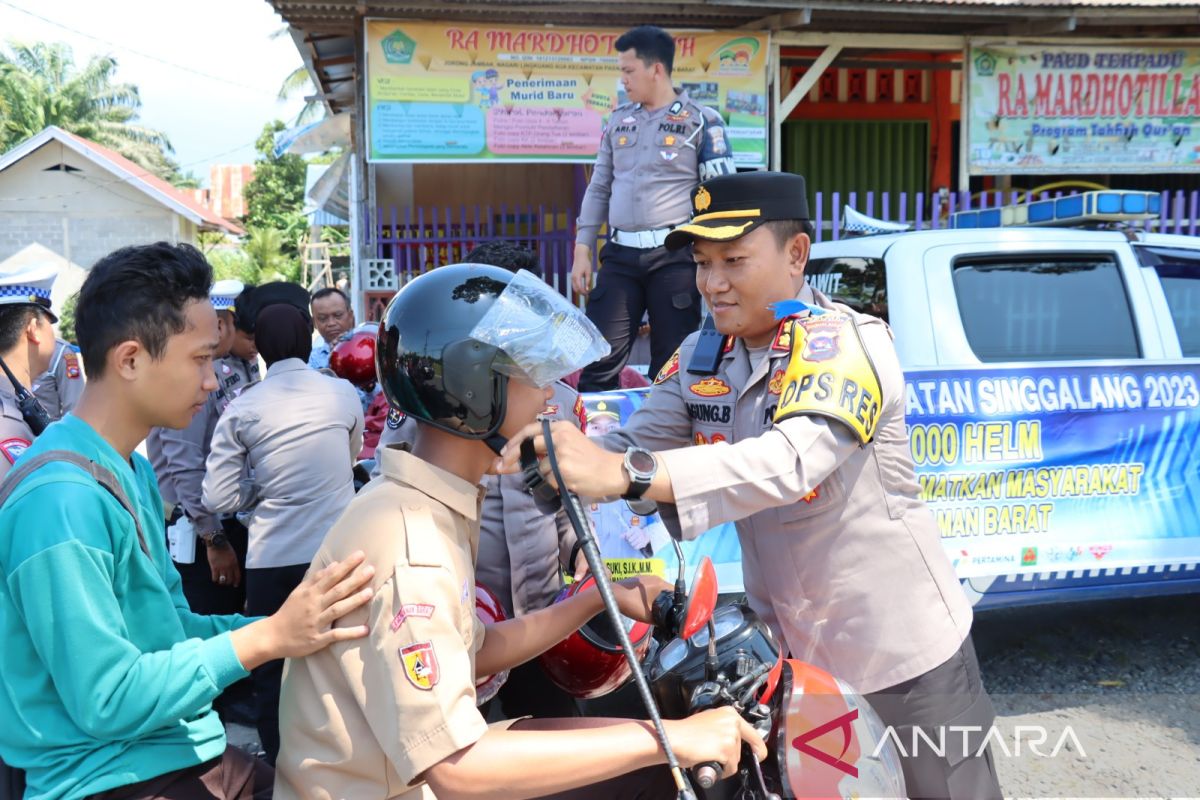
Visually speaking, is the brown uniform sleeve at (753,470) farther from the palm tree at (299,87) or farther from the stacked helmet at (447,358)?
the palm tree at (299,87)

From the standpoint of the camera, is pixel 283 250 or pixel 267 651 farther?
pixel 283 250

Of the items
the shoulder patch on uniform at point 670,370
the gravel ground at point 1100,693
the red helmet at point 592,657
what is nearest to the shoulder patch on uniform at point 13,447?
the red helmet at point 592,657

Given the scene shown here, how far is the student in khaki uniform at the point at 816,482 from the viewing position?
188cm

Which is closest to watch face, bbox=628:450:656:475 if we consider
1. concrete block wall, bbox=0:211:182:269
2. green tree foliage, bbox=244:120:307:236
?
concrete block wall, bbox=0:211:182:269

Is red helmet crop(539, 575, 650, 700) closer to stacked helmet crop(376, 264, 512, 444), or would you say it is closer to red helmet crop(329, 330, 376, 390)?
stacked helmet crop(376, 264, 512, 444)

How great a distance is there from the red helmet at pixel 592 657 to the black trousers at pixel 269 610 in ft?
5.85

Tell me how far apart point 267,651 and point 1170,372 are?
4055 mm

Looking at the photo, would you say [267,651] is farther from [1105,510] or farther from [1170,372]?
[1170,372]

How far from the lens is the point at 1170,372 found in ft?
14.4

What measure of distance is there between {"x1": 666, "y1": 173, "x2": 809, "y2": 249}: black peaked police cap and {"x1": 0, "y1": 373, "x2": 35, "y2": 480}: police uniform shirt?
2.12m

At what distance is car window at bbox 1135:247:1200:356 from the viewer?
15.0ft

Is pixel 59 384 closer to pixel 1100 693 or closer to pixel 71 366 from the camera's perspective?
pixel 71 366

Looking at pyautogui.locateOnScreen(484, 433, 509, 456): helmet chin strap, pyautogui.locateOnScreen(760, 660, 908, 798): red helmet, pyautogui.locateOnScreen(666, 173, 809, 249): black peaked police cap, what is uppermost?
pyautogui.locateOnScreen(666, 173, 809, 249): black peaked police cap

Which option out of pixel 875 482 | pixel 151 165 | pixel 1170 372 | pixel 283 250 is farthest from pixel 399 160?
pixel 151 165
